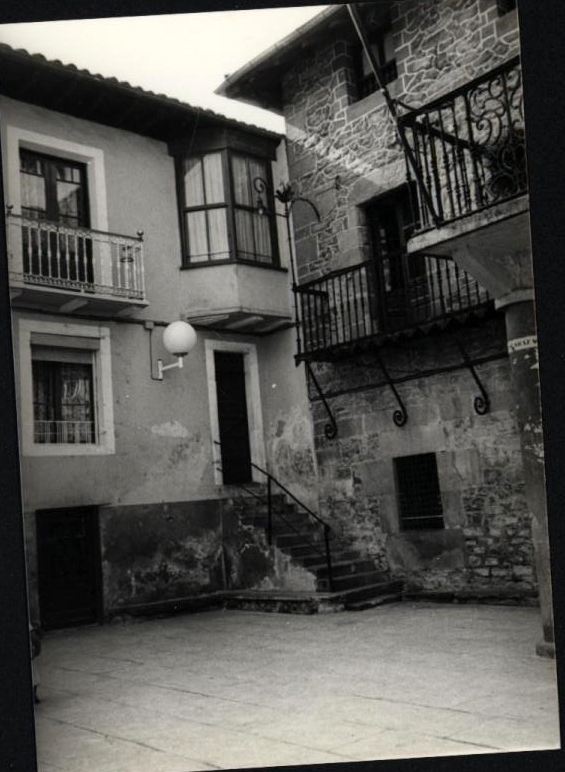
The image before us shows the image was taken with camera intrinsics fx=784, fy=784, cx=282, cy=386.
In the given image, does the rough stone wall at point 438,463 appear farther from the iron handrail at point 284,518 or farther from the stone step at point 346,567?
the iron handrail at point 284,518

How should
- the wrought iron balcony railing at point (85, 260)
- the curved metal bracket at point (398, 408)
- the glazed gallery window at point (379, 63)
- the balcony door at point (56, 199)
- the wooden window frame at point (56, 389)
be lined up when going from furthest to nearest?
1. the glazed gallery window at point (379, 63)
2. the curved metal bracket at point (398, 408)
3. the balcony door at point (56, 199)
4. the wrought iron balcony railing at point (85, 260)
5. the wooden window frame at point (56, 389)

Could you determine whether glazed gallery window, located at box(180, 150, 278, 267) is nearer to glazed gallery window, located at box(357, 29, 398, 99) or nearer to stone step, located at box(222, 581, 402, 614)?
glazed gallery window, located at box(357, 29, 398, 99)

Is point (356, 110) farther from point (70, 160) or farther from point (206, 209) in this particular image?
point (70, 160)

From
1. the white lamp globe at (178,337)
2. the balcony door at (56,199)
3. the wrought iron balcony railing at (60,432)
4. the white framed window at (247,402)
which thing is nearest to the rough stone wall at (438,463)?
the white framed window at (247,402)

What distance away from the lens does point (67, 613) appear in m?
7.25

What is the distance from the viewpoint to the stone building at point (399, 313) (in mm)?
8672

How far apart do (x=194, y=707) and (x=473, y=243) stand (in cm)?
385

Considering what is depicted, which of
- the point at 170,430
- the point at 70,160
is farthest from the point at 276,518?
the point at 70,160

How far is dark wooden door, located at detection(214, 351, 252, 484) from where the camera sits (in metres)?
7.82

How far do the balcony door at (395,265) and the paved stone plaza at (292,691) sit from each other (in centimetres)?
363

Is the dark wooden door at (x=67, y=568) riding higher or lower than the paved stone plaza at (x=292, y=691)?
higher

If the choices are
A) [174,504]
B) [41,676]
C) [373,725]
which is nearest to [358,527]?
[174,504]

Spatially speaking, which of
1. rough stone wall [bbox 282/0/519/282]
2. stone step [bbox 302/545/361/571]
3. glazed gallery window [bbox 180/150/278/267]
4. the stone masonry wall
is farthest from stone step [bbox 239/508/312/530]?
rough stone wall [bbox 282/0/519/282]

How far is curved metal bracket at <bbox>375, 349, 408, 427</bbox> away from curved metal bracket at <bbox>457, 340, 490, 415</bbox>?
41.1 inches
